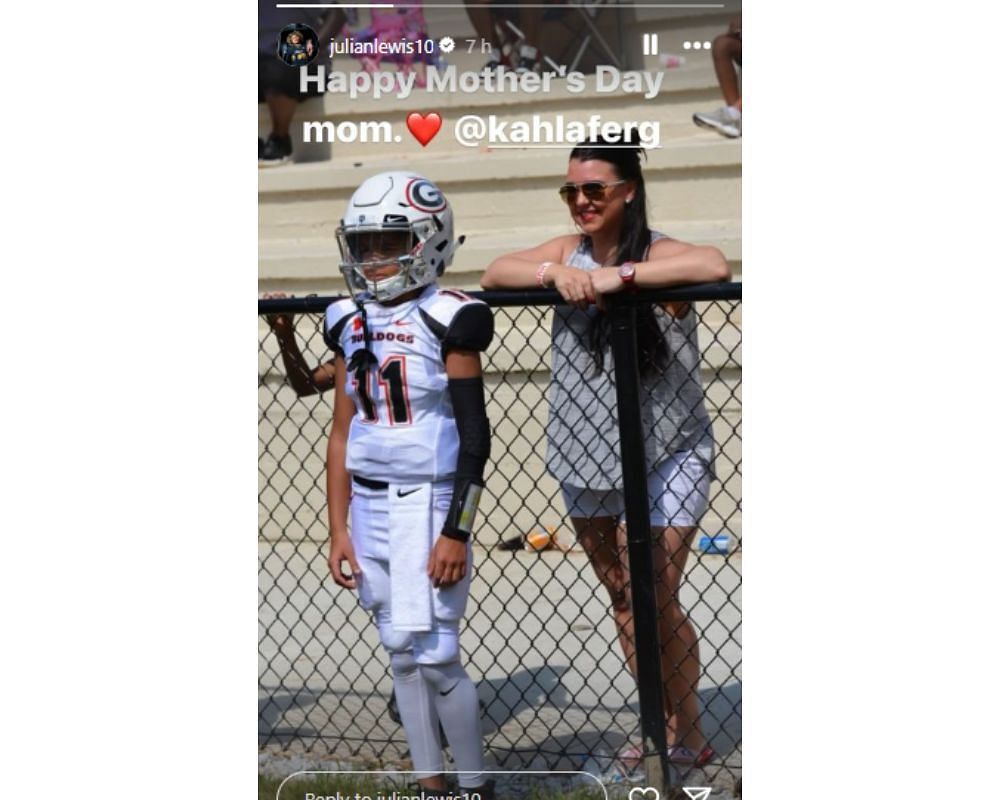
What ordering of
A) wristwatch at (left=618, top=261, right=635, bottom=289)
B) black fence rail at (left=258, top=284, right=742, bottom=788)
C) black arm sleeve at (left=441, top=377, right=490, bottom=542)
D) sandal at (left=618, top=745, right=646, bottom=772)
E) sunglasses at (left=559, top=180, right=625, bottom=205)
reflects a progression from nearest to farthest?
black arm sleeve at (left=441, top=377, right=490, bottom=542) < wristwatch at (left=618, top=261, right=635, bottom=289) < sunglasses at (left=559, top=180, right=625, bottom=205) < sandal at (left=618, top=745, right=646, bottom=772) < black fence rail at (left=258, top=284, right=742, bottom=788)

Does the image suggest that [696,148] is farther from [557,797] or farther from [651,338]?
[557,797]

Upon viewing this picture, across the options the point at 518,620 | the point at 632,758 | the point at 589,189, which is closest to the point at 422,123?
the point at 589,189

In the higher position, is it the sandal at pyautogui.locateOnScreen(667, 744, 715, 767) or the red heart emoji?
the red heart emoji

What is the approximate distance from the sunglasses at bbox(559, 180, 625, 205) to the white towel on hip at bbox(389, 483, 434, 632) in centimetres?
88

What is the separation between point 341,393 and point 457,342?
1.32 ft

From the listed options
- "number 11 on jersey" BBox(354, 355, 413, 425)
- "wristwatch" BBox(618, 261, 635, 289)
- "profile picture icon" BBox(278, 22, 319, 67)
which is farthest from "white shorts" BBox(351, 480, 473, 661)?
"profile picture icon" BBox(278, 22, 319, 67)

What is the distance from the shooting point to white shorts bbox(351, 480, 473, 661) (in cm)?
353

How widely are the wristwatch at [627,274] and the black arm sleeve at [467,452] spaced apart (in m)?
0.47

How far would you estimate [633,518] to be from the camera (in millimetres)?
3707


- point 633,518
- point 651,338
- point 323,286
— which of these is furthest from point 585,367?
point 323,286

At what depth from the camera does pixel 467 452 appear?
3482mm

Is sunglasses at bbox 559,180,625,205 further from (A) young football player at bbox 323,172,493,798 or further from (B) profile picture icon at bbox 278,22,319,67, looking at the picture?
(B) profile picture icon at bbox 278,22,319,67

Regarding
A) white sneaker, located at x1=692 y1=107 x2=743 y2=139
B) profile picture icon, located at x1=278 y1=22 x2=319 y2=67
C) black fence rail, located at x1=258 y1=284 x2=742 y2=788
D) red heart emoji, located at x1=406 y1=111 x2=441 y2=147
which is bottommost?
black fence rail, located at x1=258 y1=284 x2=742 y2=788

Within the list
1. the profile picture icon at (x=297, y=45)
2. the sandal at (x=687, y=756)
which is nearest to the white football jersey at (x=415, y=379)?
the profile picture icon at (x=297, y=45)
